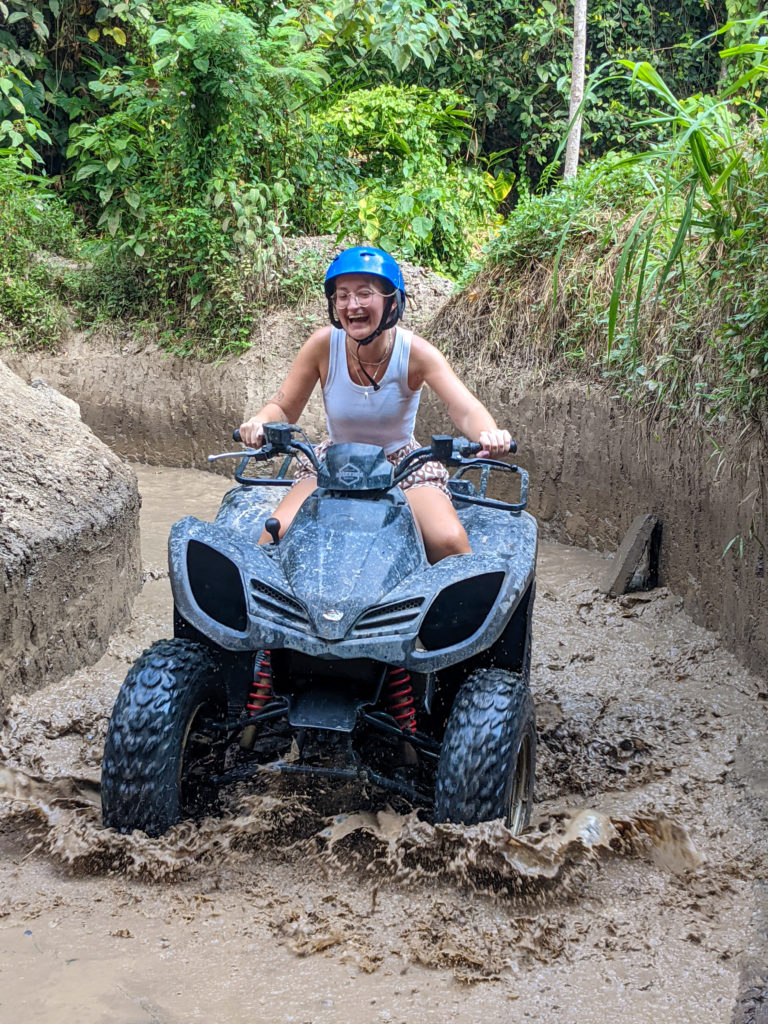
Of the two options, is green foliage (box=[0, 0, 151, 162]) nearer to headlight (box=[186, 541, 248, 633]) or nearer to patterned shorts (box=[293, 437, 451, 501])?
patterned shorts (box=[293, 437, 451, 501])

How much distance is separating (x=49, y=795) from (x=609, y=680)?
2318 millimetres

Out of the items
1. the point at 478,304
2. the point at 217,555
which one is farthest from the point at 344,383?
the point at 478,304

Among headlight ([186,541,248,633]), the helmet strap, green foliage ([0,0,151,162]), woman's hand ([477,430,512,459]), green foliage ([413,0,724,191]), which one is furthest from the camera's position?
green foliage ([413,0,724,191])

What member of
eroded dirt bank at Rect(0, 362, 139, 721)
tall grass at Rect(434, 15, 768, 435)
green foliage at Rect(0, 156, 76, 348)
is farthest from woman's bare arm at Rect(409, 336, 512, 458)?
green foliage at Rect(0, 156, 76, 348)

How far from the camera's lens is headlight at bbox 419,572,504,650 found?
264 cm

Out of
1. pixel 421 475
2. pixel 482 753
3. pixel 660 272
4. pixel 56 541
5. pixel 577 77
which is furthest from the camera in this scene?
pixel 577 77

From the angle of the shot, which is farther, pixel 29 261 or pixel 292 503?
pixel 29 261

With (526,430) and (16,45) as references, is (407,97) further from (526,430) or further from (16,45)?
(526,430)

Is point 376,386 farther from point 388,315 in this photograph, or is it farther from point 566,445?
point 566,445

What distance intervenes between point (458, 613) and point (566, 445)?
3.63 metres

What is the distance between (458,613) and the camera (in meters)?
2.64

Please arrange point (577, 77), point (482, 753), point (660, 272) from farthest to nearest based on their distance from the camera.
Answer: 1. point (577, 77)
2. point (660, 272)
3. point (482, 753)

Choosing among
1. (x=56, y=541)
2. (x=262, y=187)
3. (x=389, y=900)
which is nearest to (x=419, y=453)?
(x=389, y=900)

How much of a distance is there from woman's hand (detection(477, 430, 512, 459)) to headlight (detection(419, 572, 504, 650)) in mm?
475
